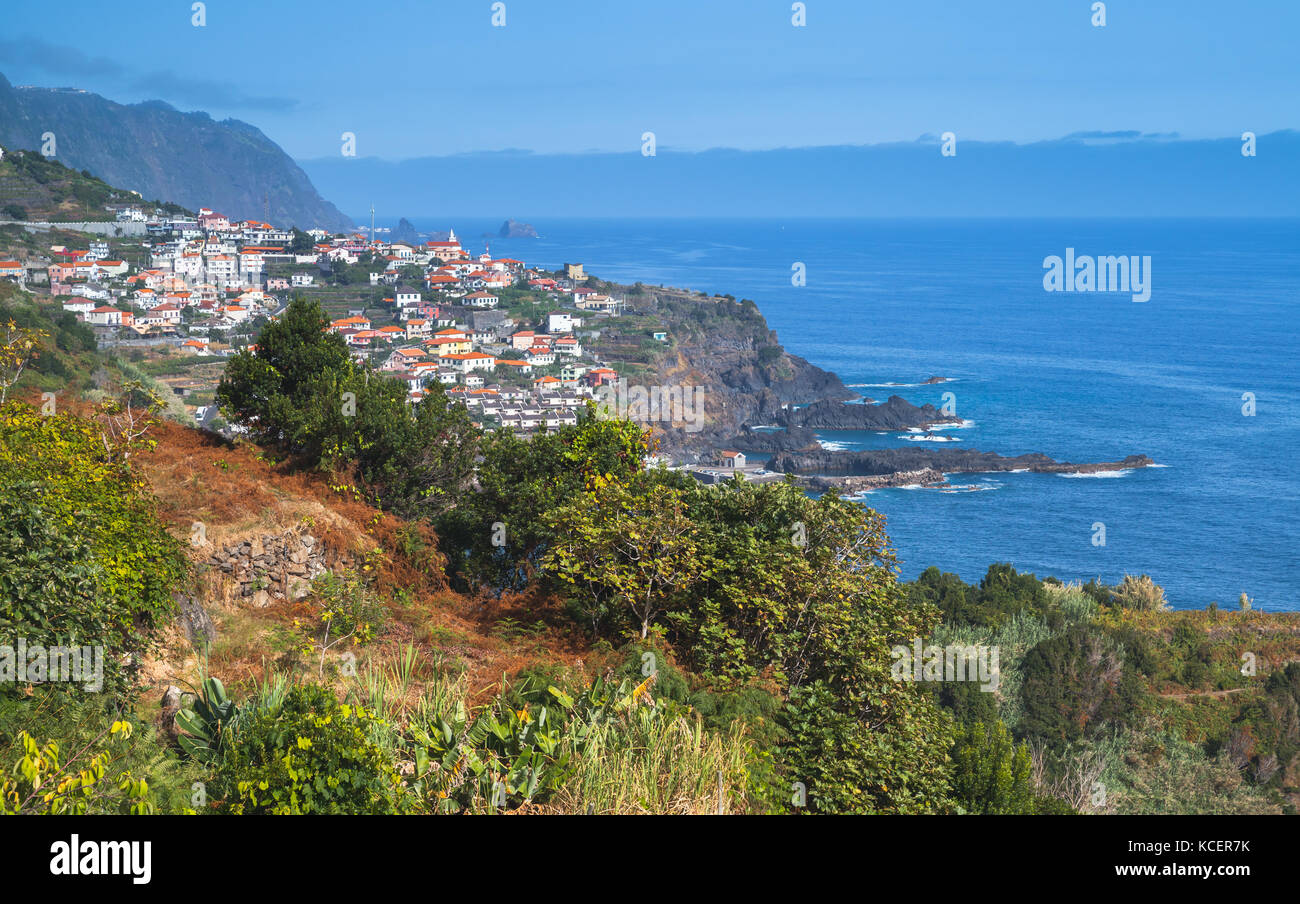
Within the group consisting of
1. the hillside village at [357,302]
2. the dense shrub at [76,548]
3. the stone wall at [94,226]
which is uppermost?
the stone wall at [94,226]

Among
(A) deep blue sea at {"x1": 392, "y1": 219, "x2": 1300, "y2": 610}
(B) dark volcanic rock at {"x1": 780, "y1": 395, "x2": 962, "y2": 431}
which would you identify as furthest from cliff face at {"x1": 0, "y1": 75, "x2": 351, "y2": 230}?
(B) dark volcanic rock at {"x1": 780, "y1": 395, "x2": 962, "y2": 431}

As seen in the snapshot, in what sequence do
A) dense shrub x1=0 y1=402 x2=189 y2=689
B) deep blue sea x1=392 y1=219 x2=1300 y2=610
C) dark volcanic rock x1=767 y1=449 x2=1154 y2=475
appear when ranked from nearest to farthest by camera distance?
dense shrub x1=0 y1=402 x2=189 y2=689, deep blue sea x1=392 y1=219 x2=1300 y2=610, dark volcanic rock x1=767 y1=449 x2=1154 y2=475

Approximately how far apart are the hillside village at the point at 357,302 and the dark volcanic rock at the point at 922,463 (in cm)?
1271

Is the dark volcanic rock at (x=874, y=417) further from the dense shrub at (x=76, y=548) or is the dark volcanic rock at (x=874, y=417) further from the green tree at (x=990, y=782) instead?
the dense shrub at (x=76, y=548)

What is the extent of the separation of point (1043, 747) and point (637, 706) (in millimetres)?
15697

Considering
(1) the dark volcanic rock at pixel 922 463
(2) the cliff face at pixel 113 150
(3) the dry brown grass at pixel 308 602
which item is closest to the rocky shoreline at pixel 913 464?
(1) the dark volcanic rock at pixel 922 463

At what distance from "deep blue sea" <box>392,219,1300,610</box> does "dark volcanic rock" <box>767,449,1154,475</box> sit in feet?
4.25

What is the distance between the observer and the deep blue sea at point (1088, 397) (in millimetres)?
39750

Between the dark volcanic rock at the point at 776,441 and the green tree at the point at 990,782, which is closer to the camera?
the green tree at the point at 990,782

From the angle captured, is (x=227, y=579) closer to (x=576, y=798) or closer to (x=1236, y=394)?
(x=576, y=798)

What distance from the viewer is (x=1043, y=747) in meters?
18.8

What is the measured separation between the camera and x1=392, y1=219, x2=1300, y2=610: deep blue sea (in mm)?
39750

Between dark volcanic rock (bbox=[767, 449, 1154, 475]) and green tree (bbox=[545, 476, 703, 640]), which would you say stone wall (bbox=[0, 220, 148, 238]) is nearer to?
dark volcanic rock (bbox=[767, 449, 1154, 475])

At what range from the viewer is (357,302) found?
246ft
